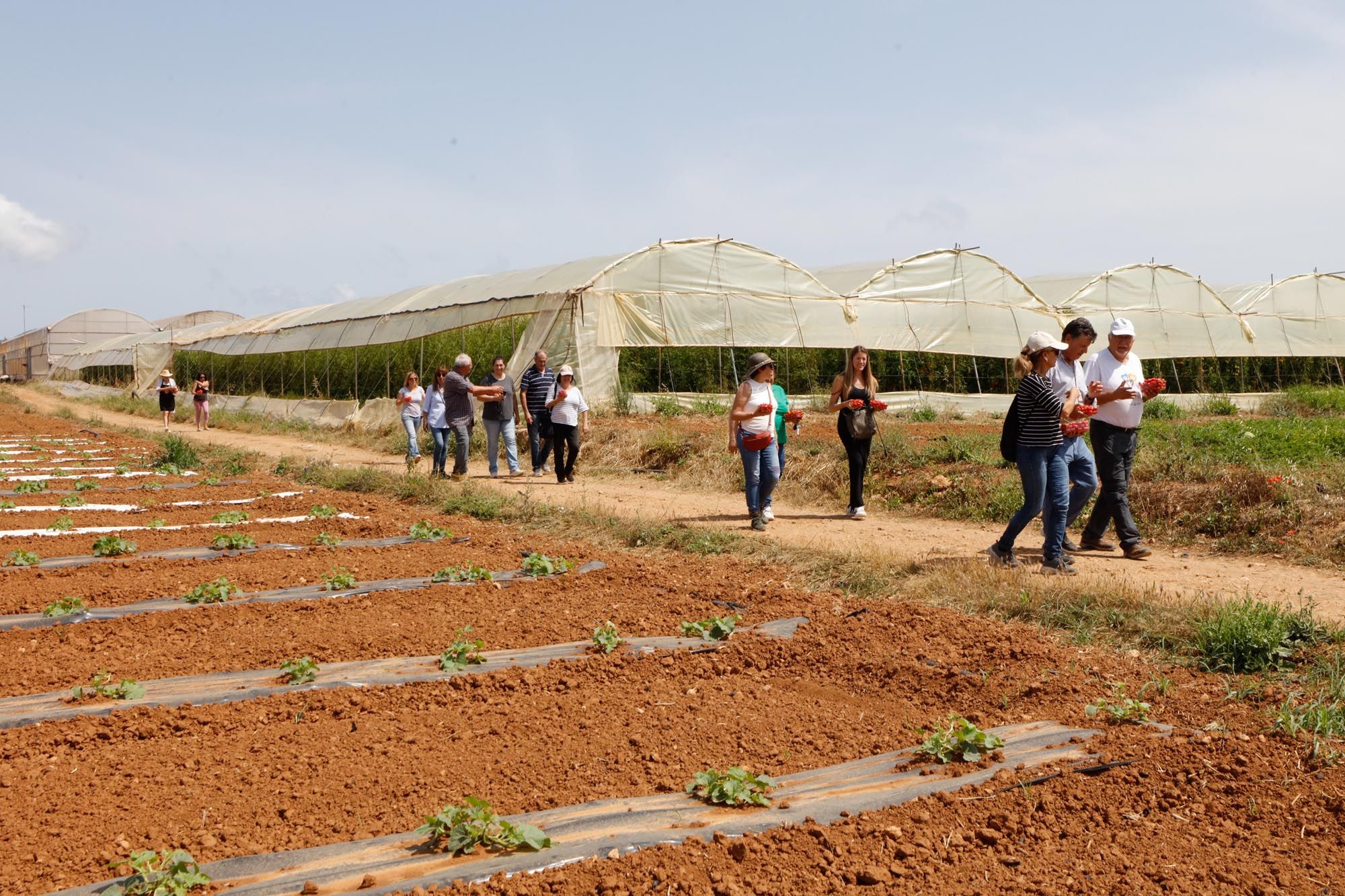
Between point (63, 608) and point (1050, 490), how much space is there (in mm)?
6074

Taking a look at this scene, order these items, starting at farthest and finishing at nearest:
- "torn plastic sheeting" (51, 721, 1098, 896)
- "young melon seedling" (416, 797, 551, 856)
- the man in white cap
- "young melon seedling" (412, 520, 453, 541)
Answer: "young melon seedling" (412, 520, 453, 541)
the man in white cap
"young melon seedling" (416, 797, 551, 856)
"torn plastic sheeting" (51, 721, 1098, 896)

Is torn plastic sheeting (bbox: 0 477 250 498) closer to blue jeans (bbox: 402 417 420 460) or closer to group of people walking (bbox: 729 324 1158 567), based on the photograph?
blue jeans (bbox: 402 417 420 460)

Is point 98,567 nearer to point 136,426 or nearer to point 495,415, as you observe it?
point 495,415

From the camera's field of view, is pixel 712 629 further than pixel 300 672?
Yes


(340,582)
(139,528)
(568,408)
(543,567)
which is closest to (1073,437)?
(543,567)

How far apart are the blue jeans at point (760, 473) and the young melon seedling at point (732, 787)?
5.74 m

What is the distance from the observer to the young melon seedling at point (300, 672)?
4660 millimetres

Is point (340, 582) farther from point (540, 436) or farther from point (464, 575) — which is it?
point (540, 436)

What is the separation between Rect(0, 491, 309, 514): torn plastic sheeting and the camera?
10391 mm

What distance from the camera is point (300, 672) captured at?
466 centimetres

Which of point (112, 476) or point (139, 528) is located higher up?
point (112, 476)

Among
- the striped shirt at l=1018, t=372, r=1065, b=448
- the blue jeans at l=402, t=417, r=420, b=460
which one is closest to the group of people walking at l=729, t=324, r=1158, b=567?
the striped shirt at l=1018, t=372, r=1065, b=448

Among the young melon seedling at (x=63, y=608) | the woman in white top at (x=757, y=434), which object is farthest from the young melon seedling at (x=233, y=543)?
the woman in white top at (x=757, y=434)

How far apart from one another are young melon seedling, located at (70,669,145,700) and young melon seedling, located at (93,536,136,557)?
3.67 metres
